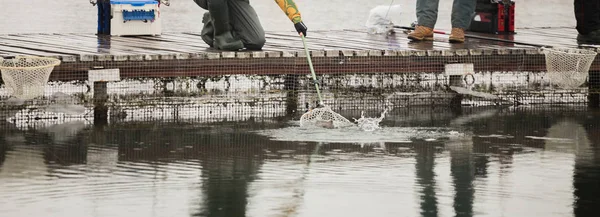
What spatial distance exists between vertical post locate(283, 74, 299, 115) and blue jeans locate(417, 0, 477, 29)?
5.00 ft

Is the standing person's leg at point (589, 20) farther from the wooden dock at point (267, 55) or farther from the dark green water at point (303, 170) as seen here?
the dark green water at point (303, 170)

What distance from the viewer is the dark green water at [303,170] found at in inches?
327

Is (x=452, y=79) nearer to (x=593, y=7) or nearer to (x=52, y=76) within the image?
(x=593, y=7)

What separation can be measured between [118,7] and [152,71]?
2033mm

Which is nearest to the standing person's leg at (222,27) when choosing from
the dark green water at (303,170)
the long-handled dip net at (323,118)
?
the dark green water at (303,170)

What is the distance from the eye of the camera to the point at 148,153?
34.4 feet

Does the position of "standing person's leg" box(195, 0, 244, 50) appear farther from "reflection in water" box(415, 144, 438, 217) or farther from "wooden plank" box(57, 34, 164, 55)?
"reflection in water" box(415, 144, 438, 217)

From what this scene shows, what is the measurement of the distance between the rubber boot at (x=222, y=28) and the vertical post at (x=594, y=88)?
3470 millimetres

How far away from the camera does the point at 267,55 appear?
13.0m

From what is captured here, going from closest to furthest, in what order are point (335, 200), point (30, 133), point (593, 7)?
point (335, 200)
point (30, 133)
point (593, 7)

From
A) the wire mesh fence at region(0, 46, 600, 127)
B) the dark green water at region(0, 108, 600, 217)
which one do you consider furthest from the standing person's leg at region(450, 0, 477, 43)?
the dark green water at region(0, 108, 600, 217)

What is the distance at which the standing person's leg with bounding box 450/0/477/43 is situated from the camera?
47.6ft

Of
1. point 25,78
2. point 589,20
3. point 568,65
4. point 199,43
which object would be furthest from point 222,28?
point 589,20

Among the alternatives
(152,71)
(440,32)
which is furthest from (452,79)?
(152,71)
